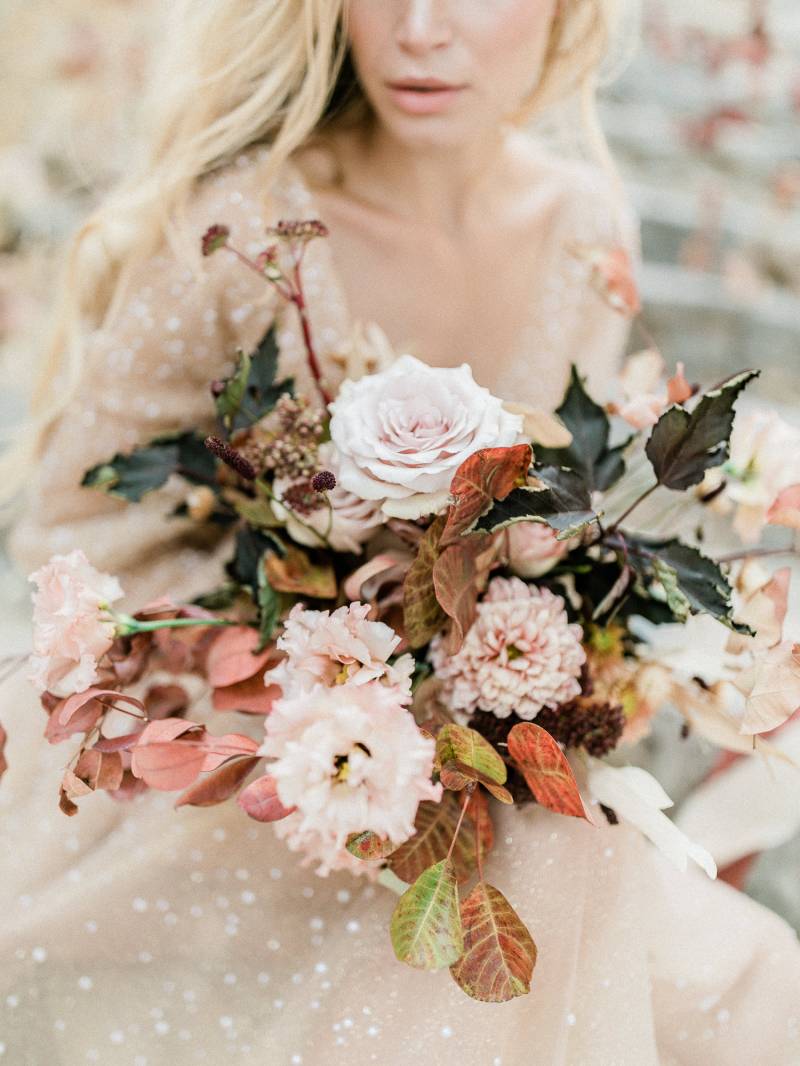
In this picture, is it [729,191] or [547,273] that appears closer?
[547,273]

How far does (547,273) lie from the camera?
49.7 inches

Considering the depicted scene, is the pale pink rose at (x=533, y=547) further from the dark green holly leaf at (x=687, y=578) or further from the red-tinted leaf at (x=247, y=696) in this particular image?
the red-tinted leaf at (x=247, y=696)

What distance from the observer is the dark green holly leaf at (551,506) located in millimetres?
651

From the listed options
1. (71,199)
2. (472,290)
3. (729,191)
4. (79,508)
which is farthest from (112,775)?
(729,191)

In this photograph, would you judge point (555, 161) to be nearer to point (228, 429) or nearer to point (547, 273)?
point (547, 273)

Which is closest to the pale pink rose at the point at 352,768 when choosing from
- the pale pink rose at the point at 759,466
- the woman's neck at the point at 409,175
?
the pale pink rose at the point at 759,466

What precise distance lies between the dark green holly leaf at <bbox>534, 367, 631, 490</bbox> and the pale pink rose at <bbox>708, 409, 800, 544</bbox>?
0.48ft

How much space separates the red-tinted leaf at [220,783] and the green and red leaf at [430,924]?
15 centimetres

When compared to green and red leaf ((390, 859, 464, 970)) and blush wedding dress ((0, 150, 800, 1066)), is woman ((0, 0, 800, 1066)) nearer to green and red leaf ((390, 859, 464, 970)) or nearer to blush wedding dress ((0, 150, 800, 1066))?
blush wedding dress ((0, 150, 800, 1066))

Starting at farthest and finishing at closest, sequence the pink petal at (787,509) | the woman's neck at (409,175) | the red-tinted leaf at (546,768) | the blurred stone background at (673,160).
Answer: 1. the blurred stone background at (673,160)
2. the woman's neck at (409,175)
3. the pink petal at (787,509)
4. the red-tinted leaf at (546,768)

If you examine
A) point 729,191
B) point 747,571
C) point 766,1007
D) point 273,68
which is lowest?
point 766,1007

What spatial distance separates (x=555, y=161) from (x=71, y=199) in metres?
1.49

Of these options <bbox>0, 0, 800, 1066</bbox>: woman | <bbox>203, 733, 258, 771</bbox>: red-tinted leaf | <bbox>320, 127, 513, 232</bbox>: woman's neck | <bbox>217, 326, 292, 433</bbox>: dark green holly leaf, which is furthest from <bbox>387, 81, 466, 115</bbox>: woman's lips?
<bbox>203, 733, 258, 771</bbox>: red-tinted leaf

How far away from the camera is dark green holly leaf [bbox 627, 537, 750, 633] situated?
685 millimetres
